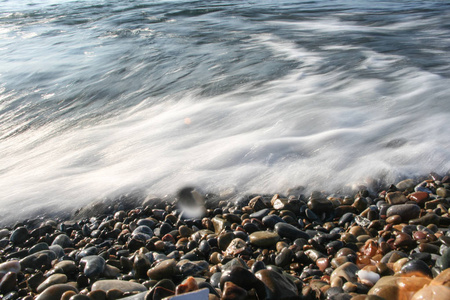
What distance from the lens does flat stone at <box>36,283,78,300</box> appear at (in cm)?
165

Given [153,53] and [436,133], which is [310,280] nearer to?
[436,133]

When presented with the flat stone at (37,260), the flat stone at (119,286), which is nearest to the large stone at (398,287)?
the flat stone at (119,286)

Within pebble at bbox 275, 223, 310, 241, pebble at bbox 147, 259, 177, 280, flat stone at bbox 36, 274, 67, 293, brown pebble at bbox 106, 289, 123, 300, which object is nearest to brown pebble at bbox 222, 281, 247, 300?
pebble at bbox 147, 259, 177, 280

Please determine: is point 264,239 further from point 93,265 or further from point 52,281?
point 52,281

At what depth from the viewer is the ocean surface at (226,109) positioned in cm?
301

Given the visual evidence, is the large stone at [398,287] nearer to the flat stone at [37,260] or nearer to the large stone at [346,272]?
the large stone at [346,272]

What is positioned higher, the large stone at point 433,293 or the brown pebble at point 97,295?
the large stone at point 433,293

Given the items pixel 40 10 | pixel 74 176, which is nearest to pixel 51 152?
pixel 74 176

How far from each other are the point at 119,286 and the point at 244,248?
2.26ft

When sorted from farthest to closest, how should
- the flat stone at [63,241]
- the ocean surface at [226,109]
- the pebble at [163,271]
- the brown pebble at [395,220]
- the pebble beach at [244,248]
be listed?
the ocean surface at [226,109] < the flat stone at [63,241] < the brown pebble at [395,220] < the pebble at [163,271] < the pebble beach at [244,248]

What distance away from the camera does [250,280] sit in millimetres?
1576

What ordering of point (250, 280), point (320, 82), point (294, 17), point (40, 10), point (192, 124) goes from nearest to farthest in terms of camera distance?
point (250, 280), point (192, 124), point (320, 82), point (294, 17), point (40, 10)

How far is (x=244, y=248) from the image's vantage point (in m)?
2.00

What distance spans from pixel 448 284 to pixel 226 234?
1122mm
